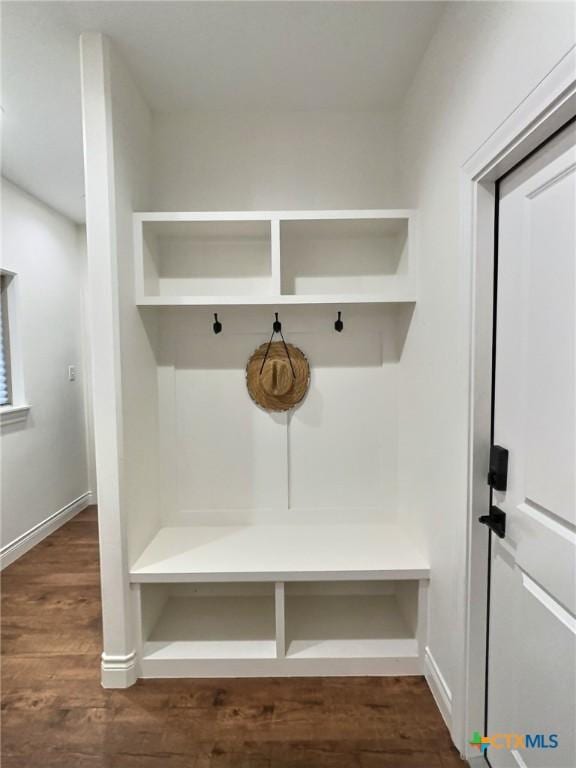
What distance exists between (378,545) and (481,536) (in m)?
0.64

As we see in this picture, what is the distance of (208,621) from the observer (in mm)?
1855

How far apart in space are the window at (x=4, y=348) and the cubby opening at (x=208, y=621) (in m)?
1.82

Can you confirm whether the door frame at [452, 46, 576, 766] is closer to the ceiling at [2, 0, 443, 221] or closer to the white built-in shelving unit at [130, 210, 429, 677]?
the white built-in shelving unit at [130, 210, 429, 677]

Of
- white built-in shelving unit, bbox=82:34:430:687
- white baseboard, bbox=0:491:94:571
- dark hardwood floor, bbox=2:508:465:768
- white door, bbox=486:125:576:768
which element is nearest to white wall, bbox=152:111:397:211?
white built-in shelving unit, bbox=82:34:430:687

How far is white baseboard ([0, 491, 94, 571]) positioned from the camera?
2.52 metres

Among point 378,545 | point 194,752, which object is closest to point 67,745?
point 194,752

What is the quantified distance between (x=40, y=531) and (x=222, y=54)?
3.20 meters

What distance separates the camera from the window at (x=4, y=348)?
8.68 feet

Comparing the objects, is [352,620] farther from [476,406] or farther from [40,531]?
[40,531]

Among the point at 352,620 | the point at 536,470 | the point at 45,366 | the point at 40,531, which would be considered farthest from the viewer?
the point at 45,366

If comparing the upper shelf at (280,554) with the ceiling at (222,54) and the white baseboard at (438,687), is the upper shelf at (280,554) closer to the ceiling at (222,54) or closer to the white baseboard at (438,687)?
the white baseboard at (438,687)

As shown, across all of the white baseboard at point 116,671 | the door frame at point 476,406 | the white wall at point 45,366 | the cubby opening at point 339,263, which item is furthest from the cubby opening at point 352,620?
the white wall at point 45,366

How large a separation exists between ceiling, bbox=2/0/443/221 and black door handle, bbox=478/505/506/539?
1757 mm

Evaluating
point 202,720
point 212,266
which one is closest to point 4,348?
point 212,266
